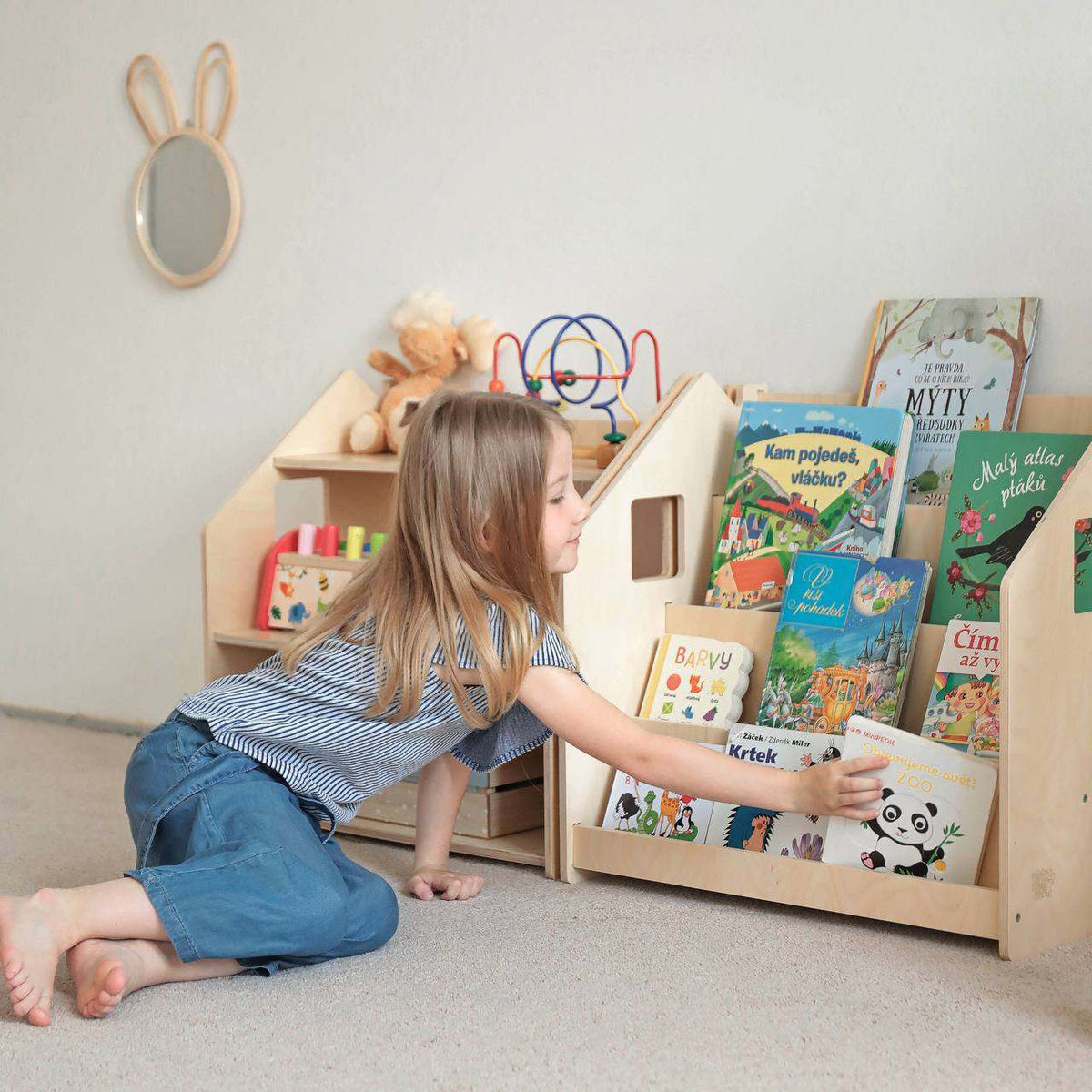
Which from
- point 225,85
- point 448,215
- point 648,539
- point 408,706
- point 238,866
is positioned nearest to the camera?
point 238,866

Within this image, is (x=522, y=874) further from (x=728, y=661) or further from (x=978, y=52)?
(x=978, y=52)

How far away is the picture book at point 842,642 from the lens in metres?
1.54

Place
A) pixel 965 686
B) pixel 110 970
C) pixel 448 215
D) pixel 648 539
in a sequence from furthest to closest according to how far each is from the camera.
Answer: pixel 448 215 < pixel 648 539 < pixel 965 686 < pixel 110 970

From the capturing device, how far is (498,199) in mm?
2102

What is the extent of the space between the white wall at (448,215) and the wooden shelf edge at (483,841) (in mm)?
715

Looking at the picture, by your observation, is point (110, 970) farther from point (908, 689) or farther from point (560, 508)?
point (908, 689)

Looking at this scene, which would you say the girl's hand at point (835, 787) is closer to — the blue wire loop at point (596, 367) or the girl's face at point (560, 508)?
the girl's face at point (560, 508)

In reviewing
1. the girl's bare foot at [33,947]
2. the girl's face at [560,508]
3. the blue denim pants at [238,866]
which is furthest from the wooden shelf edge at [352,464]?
the girl's bare foot at [33,947]

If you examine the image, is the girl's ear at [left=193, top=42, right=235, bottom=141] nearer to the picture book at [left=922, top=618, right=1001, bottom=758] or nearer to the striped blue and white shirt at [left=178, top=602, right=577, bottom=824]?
the striped blue and white shirt at [left=178, top=602, right=577, bottom=824]

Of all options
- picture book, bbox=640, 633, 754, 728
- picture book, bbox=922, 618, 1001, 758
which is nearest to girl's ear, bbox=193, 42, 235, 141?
picture book, bbox=640, 633, 754, 728

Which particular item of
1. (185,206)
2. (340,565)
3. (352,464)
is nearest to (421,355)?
(352,464)

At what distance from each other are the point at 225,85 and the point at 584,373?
2.93ft

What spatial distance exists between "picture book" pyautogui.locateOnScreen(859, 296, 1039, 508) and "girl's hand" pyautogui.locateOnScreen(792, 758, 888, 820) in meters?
0.47

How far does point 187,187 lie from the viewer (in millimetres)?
2422
